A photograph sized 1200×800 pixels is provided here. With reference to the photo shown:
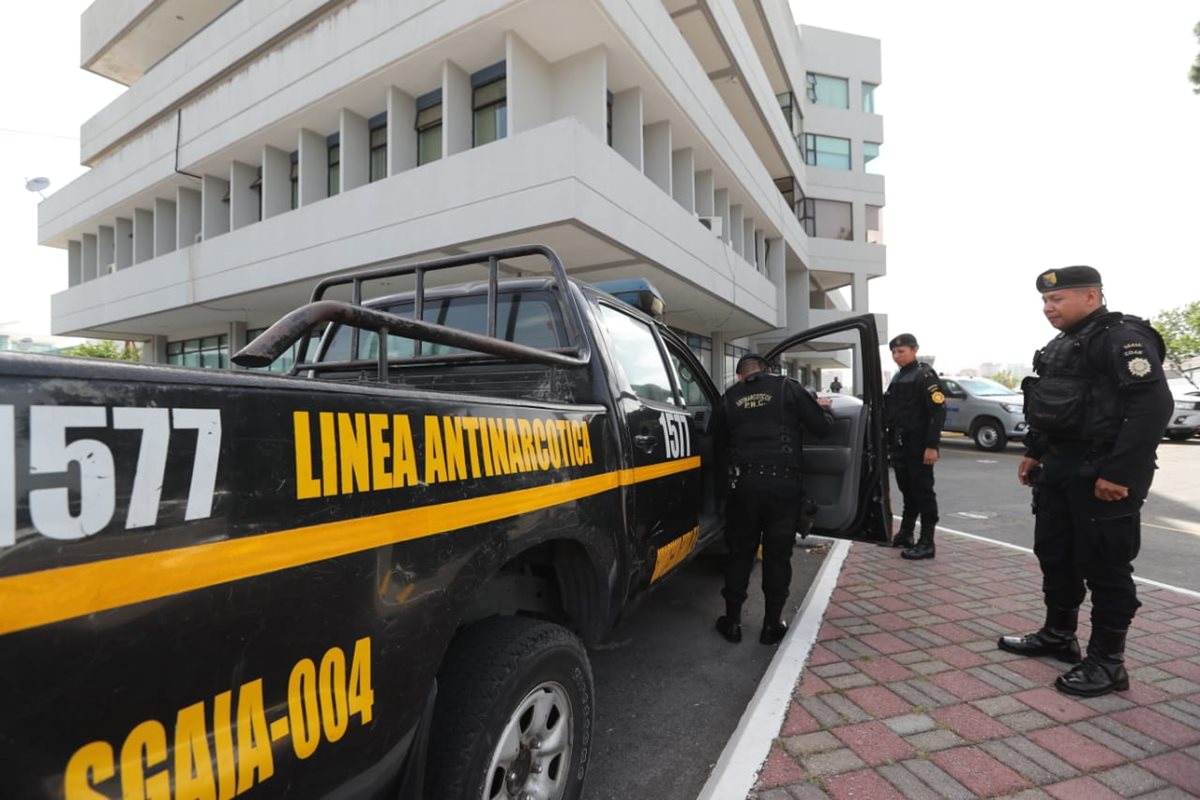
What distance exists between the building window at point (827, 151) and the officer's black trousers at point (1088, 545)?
1057 inches

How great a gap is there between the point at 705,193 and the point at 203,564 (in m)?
16.3

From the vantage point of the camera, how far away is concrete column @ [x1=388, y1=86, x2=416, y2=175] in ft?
37.8

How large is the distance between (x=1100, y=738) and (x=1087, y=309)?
1.88 m

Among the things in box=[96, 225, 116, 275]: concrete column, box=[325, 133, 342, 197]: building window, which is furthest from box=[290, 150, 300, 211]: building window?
box=[96, 225, 116, 275]: concrete column

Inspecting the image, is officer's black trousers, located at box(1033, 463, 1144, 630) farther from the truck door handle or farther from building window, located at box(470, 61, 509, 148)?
building window, located at box(470, 61, 509, 148)

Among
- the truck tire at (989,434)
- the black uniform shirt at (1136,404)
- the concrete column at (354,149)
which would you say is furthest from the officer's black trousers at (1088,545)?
the concrete column at (354,149)

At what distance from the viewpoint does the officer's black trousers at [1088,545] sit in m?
2.67

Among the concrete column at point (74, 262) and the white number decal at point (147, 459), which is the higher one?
the concrete column at point (74, 262)

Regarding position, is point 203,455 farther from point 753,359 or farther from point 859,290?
point 859,290

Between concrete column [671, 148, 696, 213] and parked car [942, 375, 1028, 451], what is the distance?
23.4 ft

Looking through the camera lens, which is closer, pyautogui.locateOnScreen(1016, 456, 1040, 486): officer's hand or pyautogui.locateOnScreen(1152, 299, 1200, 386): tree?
pyautogui.locateOnScreen(1016, 456, 1040, 486): officer's hand

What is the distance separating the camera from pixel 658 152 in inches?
510

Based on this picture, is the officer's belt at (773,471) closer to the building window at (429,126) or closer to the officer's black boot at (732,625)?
the officer's black boot at (732,625)

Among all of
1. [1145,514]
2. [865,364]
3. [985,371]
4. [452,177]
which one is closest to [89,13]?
[452,177]
